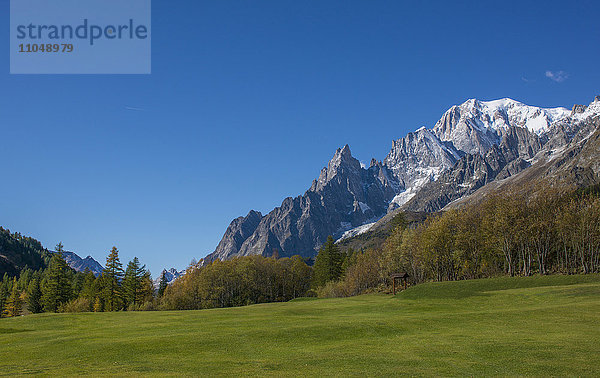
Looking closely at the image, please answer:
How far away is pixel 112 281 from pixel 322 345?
332 feet

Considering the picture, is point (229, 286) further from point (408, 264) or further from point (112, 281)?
point (408, 264)

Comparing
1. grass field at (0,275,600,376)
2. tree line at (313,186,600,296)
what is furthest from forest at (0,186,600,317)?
grass field at (0,275,600,376)

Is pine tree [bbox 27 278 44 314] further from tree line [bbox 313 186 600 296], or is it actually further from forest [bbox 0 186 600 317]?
tree line [bbox 313 186 600 296]

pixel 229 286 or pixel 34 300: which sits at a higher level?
pixel 229 286

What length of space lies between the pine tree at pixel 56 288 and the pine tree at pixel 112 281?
9.77 m

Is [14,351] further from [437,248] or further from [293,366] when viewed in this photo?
[437,248]

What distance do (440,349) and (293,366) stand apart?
9.70 m

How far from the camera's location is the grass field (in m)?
22.0

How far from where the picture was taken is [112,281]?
11362cm

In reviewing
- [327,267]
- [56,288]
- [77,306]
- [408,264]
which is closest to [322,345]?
[408,264]

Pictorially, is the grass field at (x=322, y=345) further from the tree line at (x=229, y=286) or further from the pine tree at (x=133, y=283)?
the tree line at (x=229, y=286)

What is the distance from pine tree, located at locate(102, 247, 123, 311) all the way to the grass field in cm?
6772

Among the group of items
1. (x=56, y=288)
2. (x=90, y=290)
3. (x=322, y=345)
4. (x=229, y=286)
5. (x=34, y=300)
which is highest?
(x=322, y=345)

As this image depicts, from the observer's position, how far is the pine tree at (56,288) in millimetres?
109625
